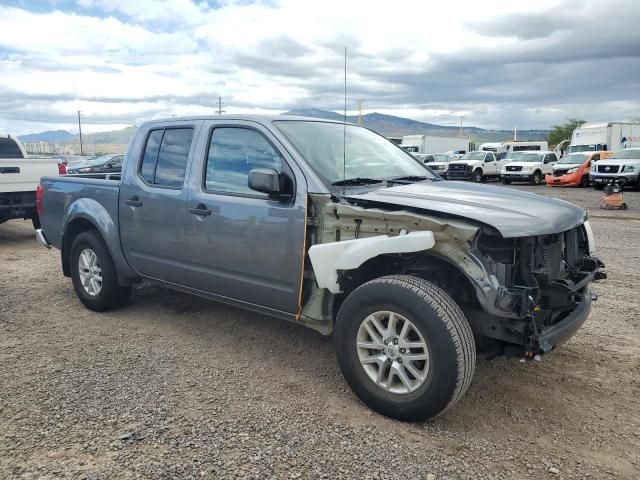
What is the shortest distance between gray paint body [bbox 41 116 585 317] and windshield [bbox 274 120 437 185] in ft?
0.38

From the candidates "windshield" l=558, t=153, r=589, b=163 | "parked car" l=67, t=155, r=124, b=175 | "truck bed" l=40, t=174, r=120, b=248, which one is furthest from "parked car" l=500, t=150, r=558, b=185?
"truck bed" l=40, t=174, r=120, b=248

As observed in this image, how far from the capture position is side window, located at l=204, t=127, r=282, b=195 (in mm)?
3869

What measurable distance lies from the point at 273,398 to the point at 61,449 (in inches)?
48.4

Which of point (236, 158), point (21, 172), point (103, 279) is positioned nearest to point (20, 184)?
point (21, 172)

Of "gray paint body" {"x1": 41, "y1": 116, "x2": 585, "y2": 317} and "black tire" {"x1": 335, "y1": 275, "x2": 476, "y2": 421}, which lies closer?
"black tire" {"x1": 335, "y1": 275, "x2": 476, "y2": 421}

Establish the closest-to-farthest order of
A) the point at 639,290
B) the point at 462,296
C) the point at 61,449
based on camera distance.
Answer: the point at 61,449, the point at 462,296, the point at 639,290

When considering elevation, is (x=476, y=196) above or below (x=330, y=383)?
above

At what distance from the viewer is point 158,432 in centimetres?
303

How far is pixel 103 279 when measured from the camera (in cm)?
506

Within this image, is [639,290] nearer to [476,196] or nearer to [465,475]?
[476,196]

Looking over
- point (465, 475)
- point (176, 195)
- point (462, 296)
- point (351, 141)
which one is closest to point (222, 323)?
point (176, 195)

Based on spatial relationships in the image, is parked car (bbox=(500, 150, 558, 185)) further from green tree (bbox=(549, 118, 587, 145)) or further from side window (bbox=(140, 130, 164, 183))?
green tree (bbox=(549, 118, 587, 145))

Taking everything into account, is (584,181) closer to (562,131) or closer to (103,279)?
(103,279)

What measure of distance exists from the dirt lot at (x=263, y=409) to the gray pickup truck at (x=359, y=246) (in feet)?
1.15
